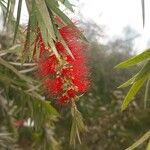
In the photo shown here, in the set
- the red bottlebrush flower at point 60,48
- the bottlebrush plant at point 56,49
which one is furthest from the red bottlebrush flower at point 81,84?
the red bottlebrush flower at point 60,48

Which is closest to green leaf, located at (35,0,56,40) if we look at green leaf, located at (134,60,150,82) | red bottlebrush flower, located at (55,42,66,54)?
red bottlebrush flower, located at (55,42,66,54)

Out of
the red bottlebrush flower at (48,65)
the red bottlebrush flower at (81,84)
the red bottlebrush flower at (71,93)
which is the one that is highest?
the red bottlebrush flower at (48,65)

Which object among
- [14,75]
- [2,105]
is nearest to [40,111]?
[14,75]

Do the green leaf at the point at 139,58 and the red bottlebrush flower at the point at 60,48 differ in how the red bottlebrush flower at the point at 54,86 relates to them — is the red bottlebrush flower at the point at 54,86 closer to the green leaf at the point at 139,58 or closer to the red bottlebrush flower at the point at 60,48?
the red bottlebrush flower at the point at 60,48

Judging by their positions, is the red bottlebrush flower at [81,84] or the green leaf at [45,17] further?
the red bottlebrush flower at [81,84]

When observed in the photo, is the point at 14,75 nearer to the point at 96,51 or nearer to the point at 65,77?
the point at 65,77

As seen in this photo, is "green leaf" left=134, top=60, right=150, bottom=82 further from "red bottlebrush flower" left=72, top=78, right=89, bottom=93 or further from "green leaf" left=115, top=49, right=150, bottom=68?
"red bottlebrush flower" left=72, top=78, right=89, bottom=93
